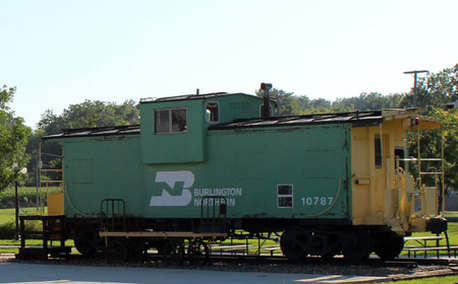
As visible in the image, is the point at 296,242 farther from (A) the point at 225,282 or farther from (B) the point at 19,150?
(B) the point at 19,150

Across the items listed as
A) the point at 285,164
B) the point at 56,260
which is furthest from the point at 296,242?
the point at 56,260

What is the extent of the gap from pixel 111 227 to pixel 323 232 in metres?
6.38

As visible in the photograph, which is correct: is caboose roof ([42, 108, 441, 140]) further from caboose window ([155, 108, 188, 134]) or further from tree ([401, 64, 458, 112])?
tree ([401, 64, 458, 112])

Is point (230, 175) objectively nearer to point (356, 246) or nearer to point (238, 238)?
point (238, 238)

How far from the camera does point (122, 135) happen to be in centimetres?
2217

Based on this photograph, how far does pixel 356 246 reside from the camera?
62.0 feet

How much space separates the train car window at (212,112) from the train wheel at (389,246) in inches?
213

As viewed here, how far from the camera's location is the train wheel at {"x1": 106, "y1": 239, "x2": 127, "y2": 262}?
2117 centimetres

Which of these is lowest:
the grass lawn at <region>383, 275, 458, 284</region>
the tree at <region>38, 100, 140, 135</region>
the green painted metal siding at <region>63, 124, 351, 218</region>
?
the grass lawn at <region>383, 275, 458, 284</region>

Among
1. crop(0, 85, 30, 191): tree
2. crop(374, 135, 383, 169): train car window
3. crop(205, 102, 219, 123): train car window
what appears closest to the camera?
crop(374, 135, 383, 169): train car window

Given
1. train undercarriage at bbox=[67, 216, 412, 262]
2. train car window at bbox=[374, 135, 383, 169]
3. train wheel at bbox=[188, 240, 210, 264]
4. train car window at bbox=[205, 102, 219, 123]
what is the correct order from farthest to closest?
train car window at bbox=[205, 102, 219, 123] < train wheel at bbox=[188, 240, 210, 264] < train car window at bbox=[374, 135, 383, 169] < train undercarriage at bbox=[67, 216, 412, 262]

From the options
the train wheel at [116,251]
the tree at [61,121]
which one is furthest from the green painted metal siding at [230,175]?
the tree at [61,121]

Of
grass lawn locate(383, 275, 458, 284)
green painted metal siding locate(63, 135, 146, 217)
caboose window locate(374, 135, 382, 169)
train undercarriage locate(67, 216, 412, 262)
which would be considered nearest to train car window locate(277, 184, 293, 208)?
train undercarriage locate(67, 216, 412, 262)

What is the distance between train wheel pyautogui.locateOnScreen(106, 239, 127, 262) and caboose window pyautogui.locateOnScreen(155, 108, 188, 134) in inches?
129
